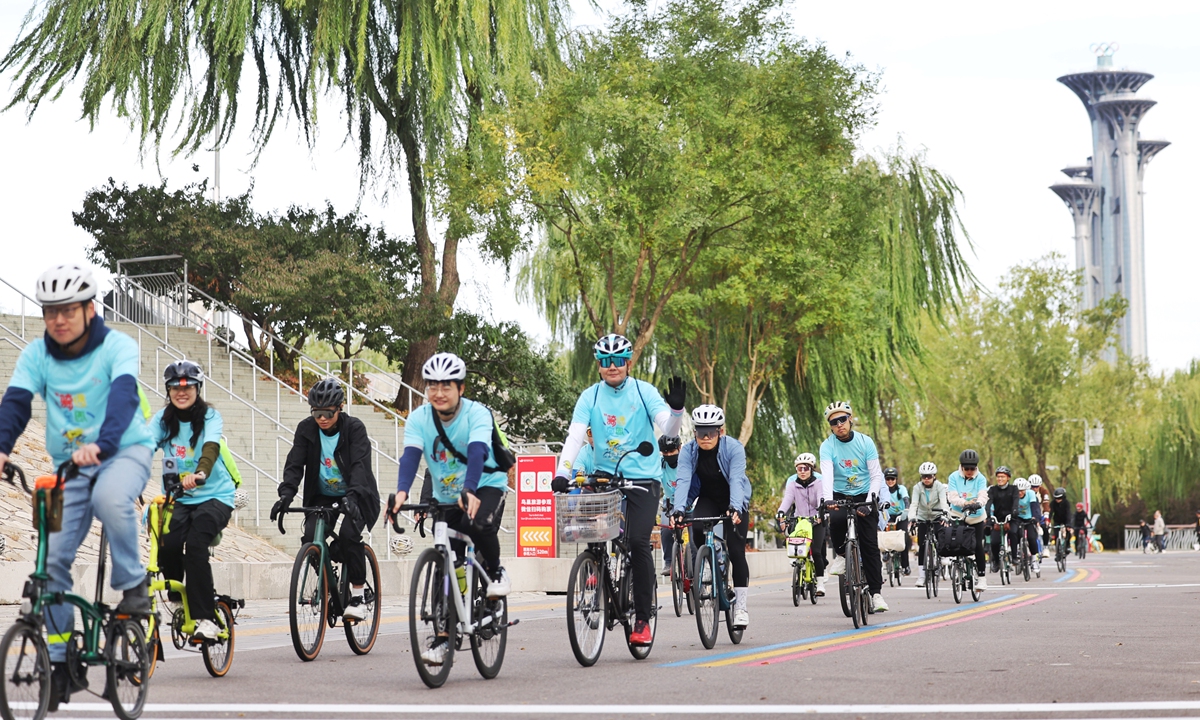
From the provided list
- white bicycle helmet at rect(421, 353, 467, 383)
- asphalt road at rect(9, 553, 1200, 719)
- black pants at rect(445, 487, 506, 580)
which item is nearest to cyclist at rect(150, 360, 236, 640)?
asphalt road at rect(9, 553, 1200, 719)

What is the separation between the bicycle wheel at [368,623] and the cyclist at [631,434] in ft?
5.96

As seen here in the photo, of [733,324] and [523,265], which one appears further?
[523,265]

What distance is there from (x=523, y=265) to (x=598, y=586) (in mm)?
27718

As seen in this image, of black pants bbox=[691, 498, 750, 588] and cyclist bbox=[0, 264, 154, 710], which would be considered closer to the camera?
cyclist bbox=[0, 264, 154, 710]

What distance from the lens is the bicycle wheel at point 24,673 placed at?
6867mm

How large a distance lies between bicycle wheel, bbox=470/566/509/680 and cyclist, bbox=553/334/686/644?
1.19m

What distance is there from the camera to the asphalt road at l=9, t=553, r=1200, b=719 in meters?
8.45

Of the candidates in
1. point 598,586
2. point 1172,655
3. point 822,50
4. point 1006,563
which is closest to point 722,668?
point 598,586

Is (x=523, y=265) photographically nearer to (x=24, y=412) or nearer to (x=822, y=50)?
(x=822, y=50)

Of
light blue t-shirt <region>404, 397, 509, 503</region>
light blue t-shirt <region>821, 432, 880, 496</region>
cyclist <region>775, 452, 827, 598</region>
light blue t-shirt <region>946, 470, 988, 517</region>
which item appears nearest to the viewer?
light blue t-shirt <region>404, 397, 509, 503</region>

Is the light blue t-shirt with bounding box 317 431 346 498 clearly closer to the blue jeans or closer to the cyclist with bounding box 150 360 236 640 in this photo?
the cyclist with bounding box 150 360 236 640

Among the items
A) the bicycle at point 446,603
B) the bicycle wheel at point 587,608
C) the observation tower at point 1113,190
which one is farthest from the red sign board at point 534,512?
the observation tower at point 1113,190

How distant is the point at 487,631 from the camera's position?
973 cm

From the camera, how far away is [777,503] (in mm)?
41781
